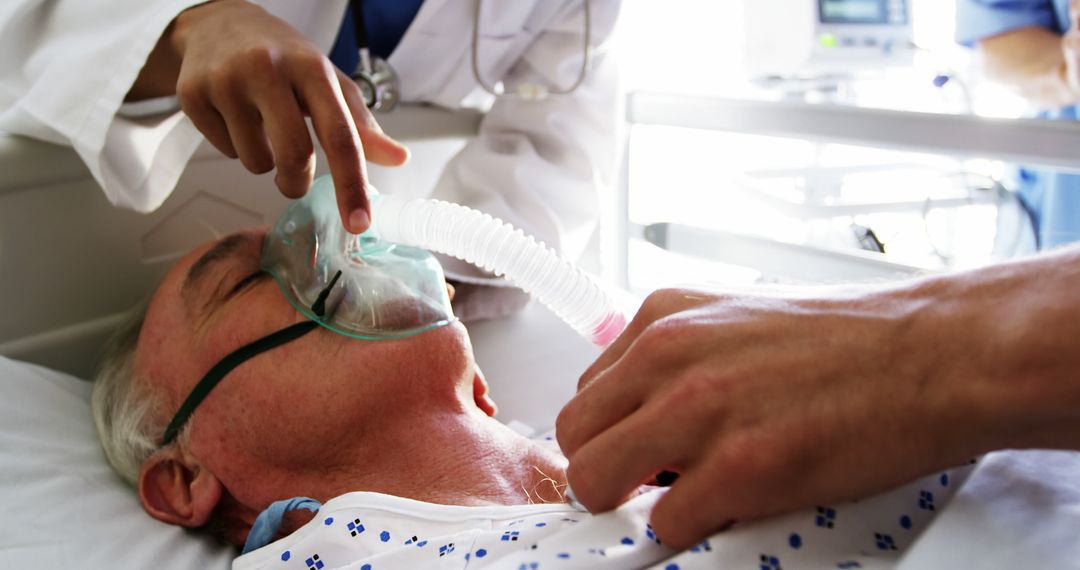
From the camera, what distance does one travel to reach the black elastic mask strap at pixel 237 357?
116cm

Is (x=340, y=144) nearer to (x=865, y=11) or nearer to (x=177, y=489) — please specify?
(x=177, y=489)

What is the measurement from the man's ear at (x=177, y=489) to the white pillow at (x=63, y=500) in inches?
0.8

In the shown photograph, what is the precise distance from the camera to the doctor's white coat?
1.24 metres

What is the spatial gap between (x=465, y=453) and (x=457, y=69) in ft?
3.00

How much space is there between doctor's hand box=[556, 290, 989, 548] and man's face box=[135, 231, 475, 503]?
→ 0.47 metres

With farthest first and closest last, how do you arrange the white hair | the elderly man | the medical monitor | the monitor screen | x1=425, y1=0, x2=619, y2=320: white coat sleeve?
the monitor screen < the medical monitor < x1=425, y1=0, x2=619, y2=320: white coat sleeve < the white hair < the elderly man

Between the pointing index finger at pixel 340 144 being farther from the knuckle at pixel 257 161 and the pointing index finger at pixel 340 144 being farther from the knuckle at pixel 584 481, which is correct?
the knuckle at pixel 584 481

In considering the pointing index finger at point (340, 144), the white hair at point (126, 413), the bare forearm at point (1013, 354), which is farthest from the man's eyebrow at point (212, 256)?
the bare forearm at point (1013, 354)

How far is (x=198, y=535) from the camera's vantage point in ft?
3.86

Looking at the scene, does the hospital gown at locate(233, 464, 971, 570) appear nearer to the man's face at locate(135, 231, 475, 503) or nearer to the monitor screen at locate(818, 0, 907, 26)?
the man's face at locate(135, 231, 475, 503)

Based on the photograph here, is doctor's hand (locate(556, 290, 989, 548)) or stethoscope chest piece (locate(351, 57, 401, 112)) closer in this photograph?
doctor's hand (locate(556, 290, 989, 548))

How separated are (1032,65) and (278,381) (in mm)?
2310

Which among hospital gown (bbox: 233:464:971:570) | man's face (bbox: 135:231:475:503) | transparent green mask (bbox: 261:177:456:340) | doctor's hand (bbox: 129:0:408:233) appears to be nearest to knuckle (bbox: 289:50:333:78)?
doctor's hand (bbox: 129:0:408:233)

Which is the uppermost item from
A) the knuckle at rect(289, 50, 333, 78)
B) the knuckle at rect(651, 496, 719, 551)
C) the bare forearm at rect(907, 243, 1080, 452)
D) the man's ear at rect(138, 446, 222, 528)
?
the knuckle at rect(289, 50, 333, 78)
